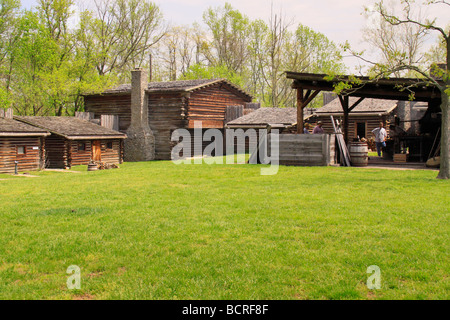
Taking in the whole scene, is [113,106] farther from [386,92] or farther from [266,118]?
[386,92]

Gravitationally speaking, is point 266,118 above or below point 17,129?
above

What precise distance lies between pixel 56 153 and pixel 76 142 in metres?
1.57

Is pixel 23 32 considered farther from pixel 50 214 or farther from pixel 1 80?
pixel 50 214

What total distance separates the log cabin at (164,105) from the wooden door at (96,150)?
3410 mm

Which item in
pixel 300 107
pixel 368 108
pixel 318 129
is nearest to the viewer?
pixel 300 107

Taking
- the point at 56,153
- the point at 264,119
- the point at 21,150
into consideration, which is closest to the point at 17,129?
the point at 21,150

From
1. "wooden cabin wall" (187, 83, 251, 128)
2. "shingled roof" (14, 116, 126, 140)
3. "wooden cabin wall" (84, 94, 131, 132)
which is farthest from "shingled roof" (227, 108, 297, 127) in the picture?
"shingled roof" (14, 116, 126, 140)

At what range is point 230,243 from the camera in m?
6.82

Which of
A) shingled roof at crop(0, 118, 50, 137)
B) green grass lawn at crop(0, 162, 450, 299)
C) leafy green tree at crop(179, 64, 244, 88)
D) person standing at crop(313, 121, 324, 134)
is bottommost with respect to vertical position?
green grass lawn at crop(0, 162, 450, 299)

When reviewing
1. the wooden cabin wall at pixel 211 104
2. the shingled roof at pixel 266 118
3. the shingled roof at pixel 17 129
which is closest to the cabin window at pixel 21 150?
the shingled roof at pixel 17 129

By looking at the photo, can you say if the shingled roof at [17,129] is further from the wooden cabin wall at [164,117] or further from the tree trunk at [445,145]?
the tree trunk at [445,145]

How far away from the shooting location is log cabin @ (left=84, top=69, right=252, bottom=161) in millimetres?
33406

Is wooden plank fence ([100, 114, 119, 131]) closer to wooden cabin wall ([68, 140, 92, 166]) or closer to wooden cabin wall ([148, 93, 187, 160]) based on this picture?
wooden cabin wall ([148, 93, 187, 160])

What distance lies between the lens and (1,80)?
41.5 m
